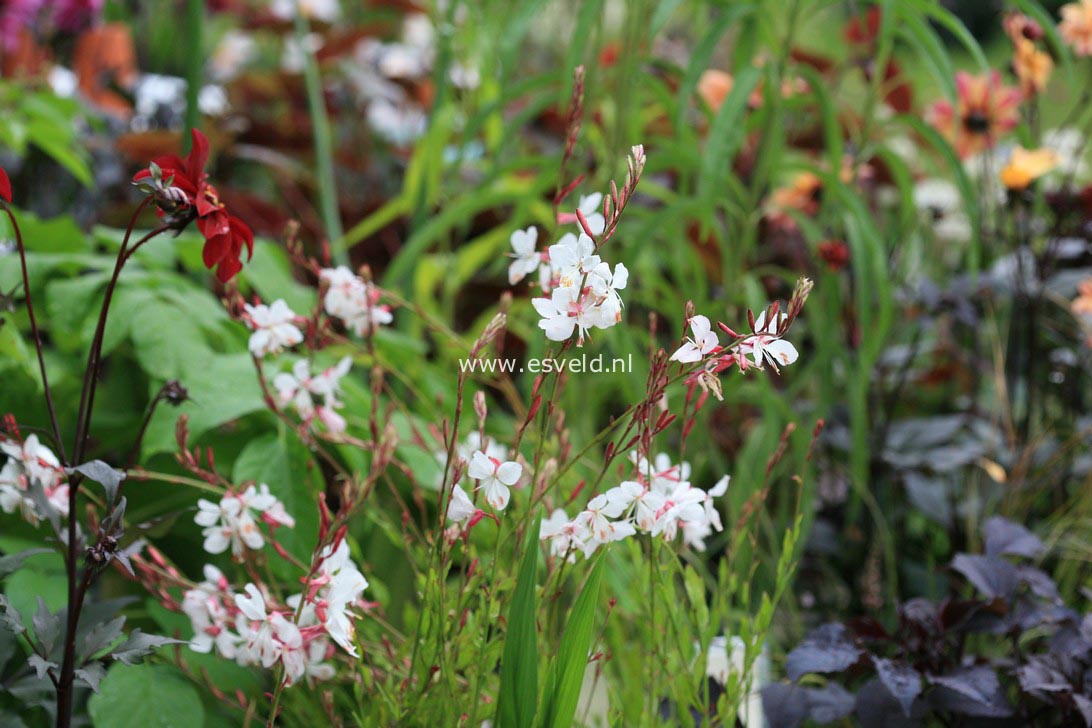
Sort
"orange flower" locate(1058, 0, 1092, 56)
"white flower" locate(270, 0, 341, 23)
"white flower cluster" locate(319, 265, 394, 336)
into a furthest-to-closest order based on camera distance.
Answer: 1. "white flower" locate(270, 0, 341, 23)
2. "orange flower" locate(1058, 0, 1092, 56)
3. "white flower cluster" locate(319, 265, 394, 336)

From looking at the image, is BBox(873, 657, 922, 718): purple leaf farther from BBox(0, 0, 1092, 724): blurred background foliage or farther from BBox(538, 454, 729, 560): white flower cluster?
BBox(538, 454, 729, 560): white flower cluster

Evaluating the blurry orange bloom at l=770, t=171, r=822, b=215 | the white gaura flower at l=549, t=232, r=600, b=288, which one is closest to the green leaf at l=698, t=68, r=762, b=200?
the white gaura flower at l=549, t=232, r=600, b=288

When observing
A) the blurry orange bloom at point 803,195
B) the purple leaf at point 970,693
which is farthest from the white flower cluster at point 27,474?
the blurry orange bloom at point 803,195

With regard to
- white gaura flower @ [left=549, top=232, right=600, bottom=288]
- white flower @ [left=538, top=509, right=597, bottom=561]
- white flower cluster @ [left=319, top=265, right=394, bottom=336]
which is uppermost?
white flower cluster @ [left=319, top=265, right=394, bottom=336]

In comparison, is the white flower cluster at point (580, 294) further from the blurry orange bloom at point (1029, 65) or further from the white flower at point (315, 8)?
the white flower at point (315, 8)

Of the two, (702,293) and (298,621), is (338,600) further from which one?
(702,293)

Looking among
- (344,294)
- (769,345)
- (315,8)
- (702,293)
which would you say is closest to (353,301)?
(344,294)

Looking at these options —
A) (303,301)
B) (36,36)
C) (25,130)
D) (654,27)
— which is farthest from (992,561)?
(36,36)
